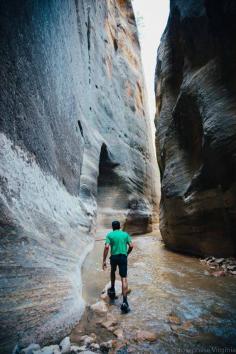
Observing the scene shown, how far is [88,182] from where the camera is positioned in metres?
9.80

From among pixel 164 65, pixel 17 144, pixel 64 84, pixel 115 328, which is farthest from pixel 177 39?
pixel 115 328

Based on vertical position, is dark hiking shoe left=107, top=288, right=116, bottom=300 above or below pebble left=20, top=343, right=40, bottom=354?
above

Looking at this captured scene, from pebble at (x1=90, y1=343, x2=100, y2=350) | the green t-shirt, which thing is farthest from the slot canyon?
the green t-shirt

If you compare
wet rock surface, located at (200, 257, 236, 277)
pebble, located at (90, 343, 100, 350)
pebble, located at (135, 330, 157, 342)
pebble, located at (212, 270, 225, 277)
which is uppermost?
wet rock surface, located at (200, 257, 236, 277)

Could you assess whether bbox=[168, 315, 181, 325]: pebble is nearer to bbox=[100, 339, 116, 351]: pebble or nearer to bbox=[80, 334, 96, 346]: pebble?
bbox=[100, 339, 116, 351]: pebble

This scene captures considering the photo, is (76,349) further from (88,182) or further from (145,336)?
(88,182)

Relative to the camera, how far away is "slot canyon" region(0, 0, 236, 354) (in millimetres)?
2984

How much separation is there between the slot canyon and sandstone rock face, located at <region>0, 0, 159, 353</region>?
0.07 feet

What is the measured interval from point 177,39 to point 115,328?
29.2 ft

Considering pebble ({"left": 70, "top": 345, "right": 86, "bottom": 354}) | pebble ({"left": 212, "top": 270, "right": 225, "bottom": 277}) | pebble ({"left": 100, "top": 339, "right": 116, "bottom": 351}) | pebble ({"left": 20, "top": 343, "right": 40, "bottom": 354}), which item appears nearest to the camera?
pebble ({"left": 20, "top": 343, "right": 40, "bottom": 354})

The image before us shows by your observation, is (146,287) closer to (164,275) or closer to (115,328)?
(164,275)

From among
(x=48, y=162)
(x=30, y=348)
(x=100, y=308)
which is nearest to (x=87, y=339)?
(x=30, y=348)

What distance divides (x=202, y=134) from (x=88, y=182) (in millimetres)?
4718

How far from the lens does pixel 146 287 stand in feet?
15.1
